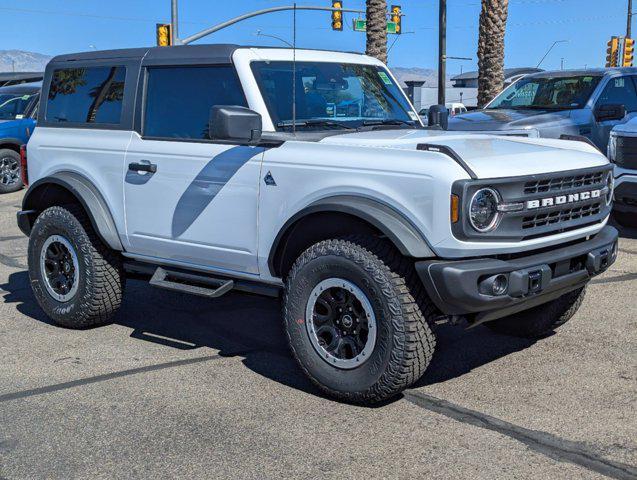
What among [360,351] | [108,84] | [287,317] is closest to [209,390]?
[287,317]

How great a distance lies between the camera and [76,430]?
169 inches

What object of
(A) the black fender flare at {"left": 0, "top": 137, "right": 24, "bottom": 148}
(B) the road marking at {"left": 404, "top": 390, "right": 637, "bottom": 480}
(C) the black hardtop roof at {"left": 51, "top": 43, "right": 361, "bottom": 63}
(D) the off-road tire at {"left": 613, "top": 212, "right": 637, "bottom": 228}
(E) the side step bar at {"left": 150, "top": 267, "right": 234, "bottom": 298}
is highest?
(C) the black hardtop roof at {"left": 51, "top": 43, "right": 361, "bottom": 63}

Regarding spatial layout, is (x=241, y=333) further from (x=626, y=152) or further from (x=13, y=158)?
(x=13, y=158)

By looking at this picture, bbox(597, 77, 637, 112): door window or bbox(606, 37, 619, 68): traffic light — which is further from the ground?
bbox(606, 37, 619, 68): traffic light

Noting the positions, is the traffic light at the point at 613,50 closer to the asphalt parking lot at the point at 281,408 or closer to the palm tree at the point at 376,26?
the palm tree at the point at 376,26

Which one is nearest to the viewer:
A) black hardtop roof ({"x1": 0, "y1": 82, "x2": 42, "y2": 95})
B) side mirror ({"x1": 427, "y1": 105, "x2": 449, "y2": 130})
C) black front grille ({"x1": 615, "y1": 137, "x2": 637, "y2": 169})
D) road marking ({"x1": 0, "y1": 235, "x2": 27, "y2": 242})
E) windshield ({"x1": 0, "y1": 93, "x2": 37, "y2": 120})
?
side mirror ({"x1": 427, "y1": 105, "x2": 449, "y2": 130})

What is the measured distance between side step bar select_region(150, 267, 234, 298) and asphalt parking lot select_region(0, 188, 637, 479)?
47cm

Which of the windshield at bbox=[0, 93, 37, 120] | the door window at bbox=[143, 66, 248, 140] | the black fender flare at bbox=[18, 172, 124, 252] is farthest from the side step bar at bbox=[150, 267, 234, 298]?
the windshield at bbox=[0, 93, 37, 120]

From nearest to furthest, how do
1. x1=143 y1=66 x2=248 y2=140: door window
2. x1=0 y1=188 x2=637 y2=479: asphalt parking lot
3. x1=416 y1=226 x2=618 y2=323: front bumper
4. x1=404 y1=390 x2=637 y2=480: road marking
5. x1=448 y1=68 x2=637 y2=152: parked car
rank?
1. x1=404 y1=390 x2=637 y2=480: road marking
2. x1=0 y1=188 x2=637 y2=479: asphalt parking lot
3. x1=416 y1=226 x2=618 y2=323: front bumper
4. x1=143 y1=66 x2=248 y2=140: door window
5. x1=448 y1=68 x2=637 y2=152: parked car

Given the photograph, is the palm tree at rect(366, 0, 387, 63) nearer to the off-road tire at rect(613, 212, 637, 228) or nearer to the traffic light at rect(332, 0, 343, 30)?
the traffic light at rect(332, 0, 343, 30)

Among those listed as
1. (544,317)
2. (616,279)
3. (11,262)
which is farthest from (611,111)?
(11,262)

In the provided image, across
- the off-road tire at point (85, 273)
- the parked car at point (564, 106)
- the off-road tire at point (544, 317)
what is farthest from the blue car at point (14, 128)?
the off-road tire at point (544, 317)

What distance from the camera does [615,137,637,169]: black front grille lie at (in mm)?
9053

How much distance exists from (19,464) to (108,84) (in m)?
3.06
